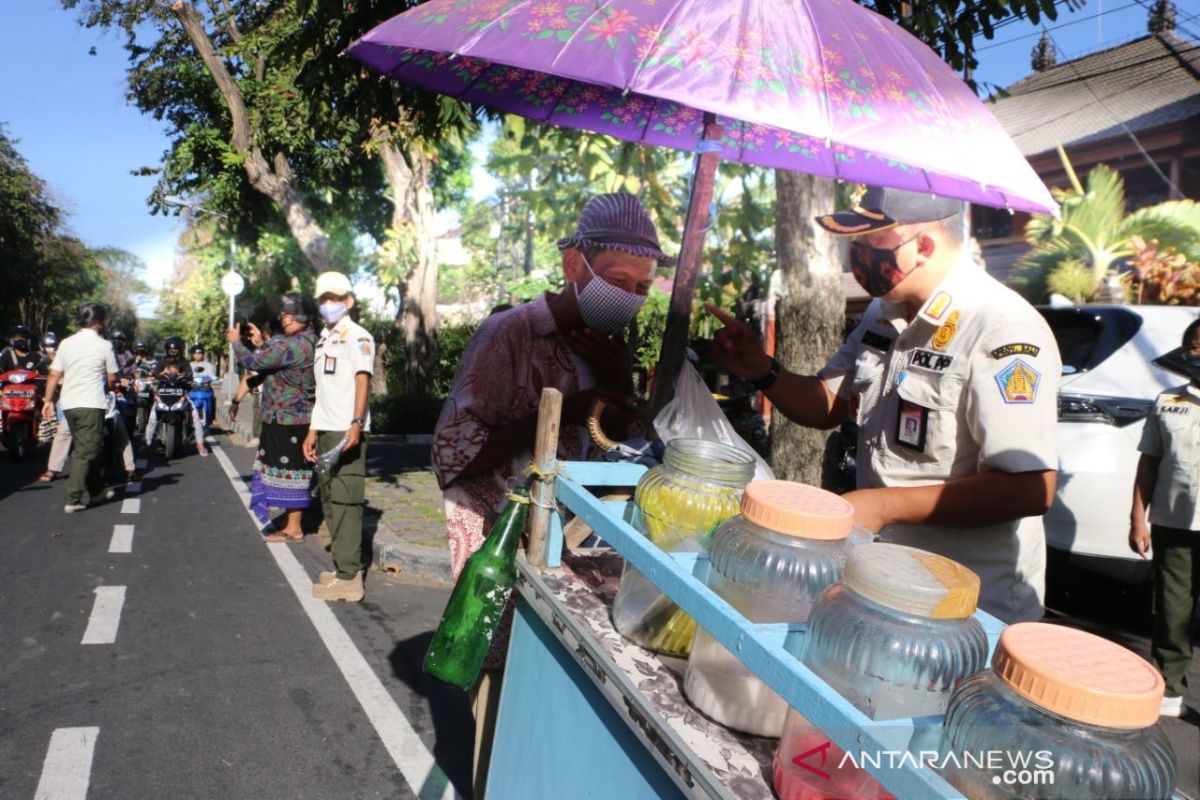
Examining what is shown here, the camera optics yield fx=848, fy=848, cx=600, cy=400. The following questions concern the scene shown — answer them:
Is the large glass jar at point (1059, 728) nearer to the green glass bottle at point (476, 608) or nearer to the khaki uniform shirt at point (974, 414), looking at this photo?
the khaki uniform shirt at point (974, 414)

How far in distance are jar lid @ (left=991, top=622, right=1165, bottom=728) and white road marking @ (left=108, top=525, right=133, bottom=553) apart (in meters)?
6.76

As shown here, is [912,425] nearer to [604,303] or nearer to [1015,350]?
[1015,350]

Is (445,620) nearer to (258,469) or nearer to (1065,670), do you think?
(1065,670)

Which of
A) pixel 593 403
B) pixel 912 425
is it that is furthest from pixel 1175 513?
pixel 593 403

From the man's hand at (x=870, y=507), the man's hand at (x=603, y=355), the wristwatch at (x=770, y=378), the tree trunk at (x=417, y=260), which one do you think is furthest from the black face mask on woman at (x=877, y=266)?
the tree trunk at (x=417, y=260)

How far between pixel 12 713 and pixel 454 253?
152 feet

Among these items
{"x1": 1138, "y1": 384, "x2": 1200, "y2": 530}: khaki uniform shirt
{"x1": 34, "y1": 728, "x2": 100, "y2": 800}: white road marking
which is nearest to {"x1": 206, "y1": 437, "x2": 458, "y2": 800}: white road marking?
{"x1": 34, "y1": 728, "x2": 100, "y2": 800}: white road marking

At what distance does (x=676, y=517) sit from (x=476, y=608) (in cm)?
65

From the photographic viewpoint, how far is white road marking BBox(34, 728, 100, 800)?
305 centimetres

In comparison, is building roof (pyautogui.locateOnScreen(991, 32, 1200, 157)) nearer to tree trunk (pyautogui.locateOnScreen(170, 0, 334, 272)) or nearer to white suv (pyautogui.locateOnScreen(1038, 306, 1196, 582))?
tree trunk (pyautogui.locateOnScreen(170, 0, 334, 272))

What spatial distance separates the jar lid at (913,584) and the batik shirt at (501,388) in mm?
1471

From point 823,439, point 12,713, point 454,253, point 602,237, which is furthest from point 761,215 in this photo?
point 454,253

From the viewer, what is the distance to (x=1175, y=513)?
406 cm

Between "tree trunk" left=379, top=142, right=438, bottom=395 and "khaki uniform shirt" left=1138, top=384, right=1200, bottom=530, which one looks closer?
"khaki uniform shirt" left=1138, top=384, right=1200, bottom=530
